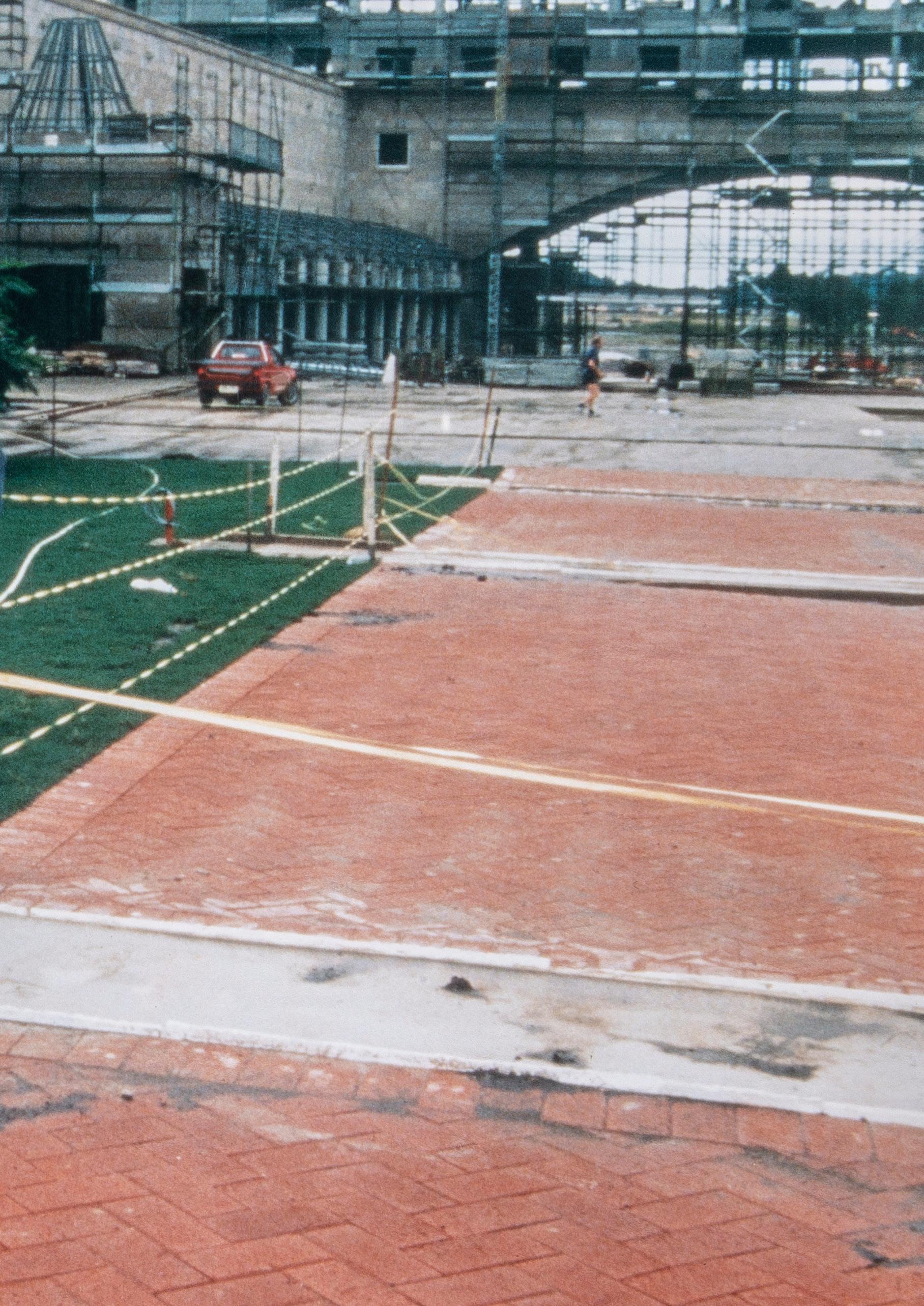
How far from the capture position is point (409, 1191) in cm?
434

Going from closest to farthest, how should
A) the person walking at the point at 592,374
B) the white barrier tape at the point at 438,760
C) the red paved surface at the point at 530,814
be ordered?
1. the red paved surface at the point at 530,814
2. the white barrier tape at the point at 438,760
3. the person walking at the point at 592,374

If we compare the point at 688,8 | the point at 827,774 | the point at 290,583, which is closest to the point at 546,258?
the point at 688,8

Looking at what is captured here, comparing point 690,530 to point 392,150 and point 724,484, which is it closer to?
point 724,484

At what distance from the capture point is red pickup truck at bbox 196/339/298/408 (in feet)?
116

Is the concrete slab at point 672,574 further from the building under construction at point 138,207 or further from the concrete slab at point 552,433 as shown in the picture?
the building under construction at point 138,207

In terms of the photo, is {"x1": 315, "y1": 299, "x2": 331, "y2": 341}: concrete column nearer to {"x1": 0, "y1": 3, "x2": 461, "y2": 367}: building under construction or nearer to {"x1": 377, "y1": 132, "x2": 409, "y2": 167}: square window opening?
{"x1": 0, "y1": 3, "x2": 461, "y2": 367}: building under construction

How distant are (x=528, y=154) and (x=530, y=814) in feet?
177

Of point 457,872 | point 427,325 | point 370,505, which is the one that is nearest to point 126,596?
point 370,505

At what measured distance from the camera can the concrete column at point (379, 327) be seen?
55844mm

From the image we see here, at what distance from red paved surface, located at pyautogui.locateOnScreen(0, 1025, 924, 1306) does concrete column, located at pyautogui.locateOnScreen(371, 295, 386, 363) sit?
51.8m

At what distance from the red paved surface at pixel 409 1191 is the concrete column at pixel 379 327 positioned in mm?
51796

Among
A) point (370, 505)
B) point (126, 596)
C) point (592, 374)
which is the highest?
point (592, 374)

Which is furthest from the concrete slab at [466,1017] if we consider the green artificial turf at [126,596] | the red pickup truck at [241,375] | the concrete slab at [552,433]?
the red pickup truck at [241,375]

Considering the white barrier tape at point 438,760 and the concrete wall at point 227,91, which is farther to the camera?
the concrete wall at point 227,91
